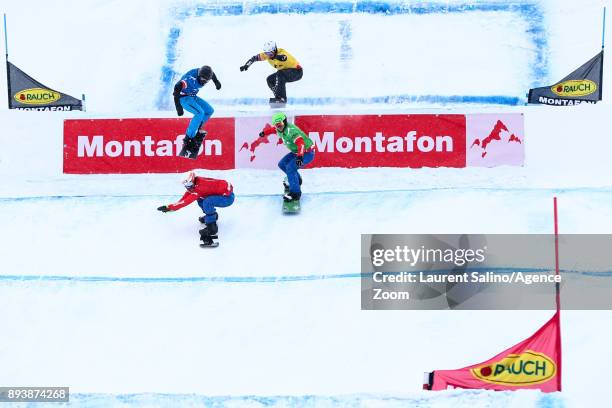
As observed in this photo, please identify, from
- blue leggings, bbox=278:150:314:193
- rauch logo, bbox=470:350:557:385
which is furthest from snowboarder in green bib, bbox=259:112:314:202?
rauch logo, bbox=470:350:557:385

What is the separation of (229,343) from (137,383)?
3.59 feet

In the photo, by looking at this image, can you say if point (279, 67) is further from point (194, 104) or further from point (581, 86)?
point (581, 86)

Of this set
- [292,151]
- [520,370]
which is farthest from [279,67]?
[520,370]

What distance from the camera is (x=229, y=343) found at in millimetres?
9820

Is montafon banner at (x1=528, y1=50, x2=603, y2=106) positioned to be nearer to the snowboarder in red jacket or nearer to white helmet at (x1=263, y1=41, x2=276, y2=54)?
white helmet at (x1=263, y1=41, x2=276, y2=54)

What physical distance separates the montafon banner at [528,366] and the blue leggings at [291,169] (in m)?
3.73

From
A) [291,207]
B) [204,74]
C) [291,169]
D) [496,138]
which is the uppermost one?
[204,74]

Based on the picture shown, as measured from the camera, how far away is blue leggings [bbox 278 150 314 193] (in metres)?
11.5

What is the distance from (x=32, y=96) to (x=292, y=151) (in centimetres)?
453

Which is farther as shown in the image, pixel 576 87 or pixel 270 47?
pixel 576 87

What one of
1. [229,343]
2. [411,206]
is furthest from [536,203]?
[229,343]

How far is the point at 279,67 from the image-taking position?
12602 mm

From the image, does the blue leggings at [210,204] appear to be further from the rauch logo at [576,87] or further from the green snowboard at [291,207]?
the rauch logo at [576,87]

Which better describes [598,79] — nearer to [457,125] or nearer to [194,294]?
[457,125]
